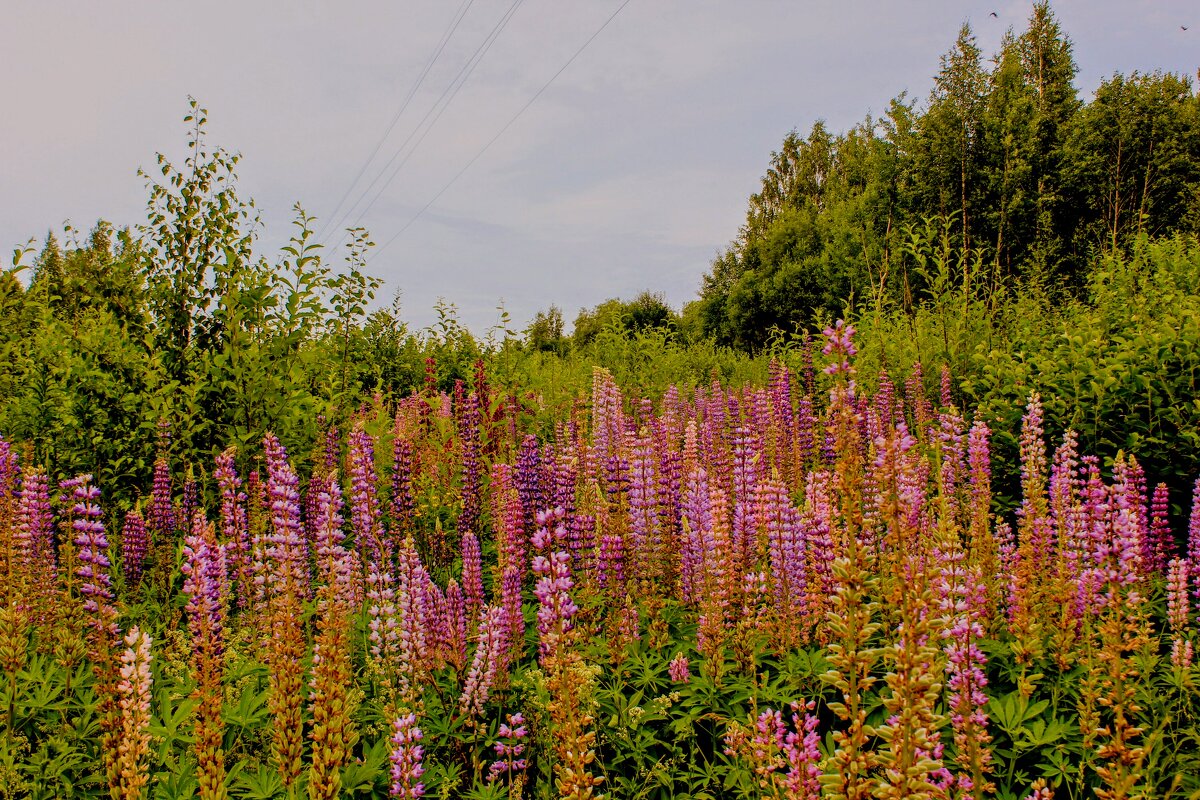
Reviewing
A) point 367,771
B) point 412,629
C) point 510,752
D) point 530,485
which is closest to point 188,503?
point 530,485

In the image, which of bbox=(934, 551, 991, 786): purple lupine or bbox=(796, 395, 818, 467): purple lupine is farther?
bbox=(796, 395, 818, 467): purple lupine

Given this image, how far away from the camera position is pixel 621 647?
3.42 metres

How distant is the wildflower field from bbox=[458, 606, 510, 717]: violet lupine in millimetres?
14

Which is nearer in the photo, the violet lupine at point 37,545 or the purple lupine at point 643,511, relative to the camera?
the violet lupine at point 37,545

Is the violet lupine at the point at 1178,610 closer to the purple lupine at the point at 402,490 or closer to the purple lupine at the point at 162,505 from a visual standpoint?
the purple lupine at the point at 402,490

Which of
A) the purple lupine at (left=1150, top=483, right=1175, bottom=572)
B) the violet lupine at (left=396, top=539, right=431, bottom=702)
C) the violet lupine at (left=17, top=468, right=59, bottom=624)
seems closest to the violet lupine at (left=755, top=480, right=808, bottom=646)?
the violet lupine at (left=396, top=539, right=431, bottom=702)

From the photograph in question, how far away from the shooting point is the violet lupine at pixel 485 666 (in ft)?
10.1

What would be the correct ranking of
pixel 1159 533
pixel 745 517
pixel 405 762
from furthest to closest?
pixel 1159 533 < pixel 745 517 < pixel 405 762

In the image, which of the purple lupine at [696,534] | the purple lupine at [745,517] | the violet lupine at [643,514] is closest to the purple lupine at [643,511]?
the violet lupine at [643,514]

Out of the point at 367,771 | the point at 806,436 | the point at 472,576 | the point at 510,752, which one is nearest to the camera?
the point at 510,752

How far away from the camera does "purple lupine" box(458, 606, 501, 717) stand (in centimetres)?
308

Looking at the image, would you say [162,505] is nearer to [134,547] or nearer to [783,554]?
[134,547]

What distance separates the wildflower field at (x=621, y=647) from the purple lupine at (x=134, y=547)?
3cm

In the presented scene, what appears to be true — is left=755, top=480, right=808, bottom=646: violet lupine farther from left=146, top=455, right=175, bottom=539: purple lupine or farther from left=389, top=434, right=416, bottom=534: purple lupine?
left=146, top=455, right=175, bottom=539: purple lupine
